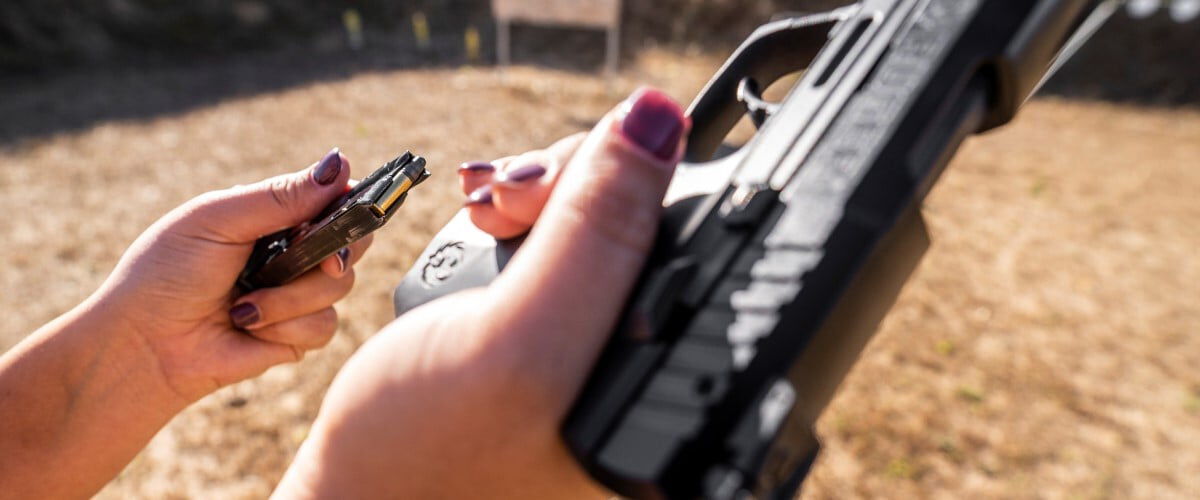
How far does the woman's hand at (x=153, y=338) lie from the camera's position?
1.24 meters

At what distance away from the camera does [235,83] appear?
Answer: 7711 millimetres

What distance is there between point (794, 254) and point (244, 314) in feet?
4.13

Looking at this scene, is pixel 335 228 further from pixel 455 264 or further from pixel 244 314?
pixel 244 314

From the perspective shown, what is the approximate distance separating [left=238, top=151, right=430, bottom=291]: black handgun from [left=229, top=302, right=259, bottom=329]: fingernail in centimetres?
5

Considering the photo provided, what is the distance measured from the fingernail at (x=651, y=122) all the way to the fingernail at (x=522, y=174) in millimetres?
178

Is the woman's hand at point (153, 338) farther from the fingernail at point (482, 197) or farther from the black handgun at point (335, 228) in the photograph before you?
the fingernail at point (482, 197)

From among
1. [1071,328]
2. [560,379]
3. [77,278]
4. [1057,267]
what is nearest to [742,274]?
[560,379]

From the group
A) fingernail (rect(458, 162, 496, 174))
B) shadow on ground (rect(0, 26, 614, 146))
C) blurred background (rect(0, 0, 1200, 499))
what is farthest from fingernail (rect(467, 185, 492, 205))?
shadow on ground (rect(0, 26, 614, 146))

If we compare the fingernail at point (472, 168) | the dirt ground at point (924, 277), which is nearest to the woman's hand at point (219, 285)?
the fingernail at point (472, 168)

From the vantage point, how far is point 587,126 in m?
6.11

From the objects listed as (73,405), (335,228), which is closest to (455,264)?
(335,228)

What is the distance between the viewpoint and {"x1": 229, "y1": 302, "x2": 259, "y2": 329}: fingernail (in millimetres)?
1499

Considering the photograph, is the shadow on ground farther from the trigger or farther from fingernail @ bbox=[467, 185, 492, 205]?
the trigger

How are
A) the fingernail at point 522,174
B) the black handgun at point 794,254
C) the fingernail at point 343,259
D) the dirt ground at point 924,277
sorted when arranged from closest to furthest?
→ the black handgun at point 794,254 < the fingernail at point 522,174 < the fingernail at point 343,259 < the dirt ground at point 924,277
